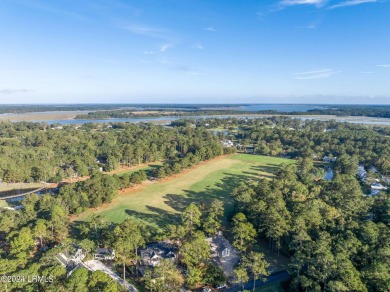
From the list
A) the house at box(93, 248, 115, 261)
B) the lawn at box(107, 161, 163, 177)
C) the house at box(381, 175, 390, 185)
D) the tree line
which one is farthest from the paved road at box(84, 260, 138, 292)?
the house at box(381, 175, 390, 185)

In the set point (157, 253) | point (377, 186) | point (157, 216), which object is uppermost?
point (377, 186)

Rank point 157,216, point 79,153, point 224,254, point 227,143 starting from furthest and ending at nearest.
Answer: point 227,143 < point 79,153 < point 157,216 < point 224,254

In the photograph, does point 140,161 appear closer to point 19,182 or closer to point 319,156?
point 19,182

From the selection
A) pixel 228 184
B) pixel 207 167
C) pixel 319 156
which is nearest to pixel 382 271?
pixel 228 184

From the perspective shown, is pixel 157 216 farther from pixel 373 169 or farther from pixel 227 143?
pixel 227 143

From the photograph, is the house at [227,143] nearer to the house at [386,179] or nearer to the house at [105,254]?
the house at [386,179]

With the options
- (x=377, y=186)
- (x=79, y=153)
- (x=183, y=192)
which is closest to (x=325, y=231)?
(x=183, y=192)

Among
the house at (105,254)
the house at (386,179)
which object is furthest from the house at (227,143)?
the house at (105,254)
